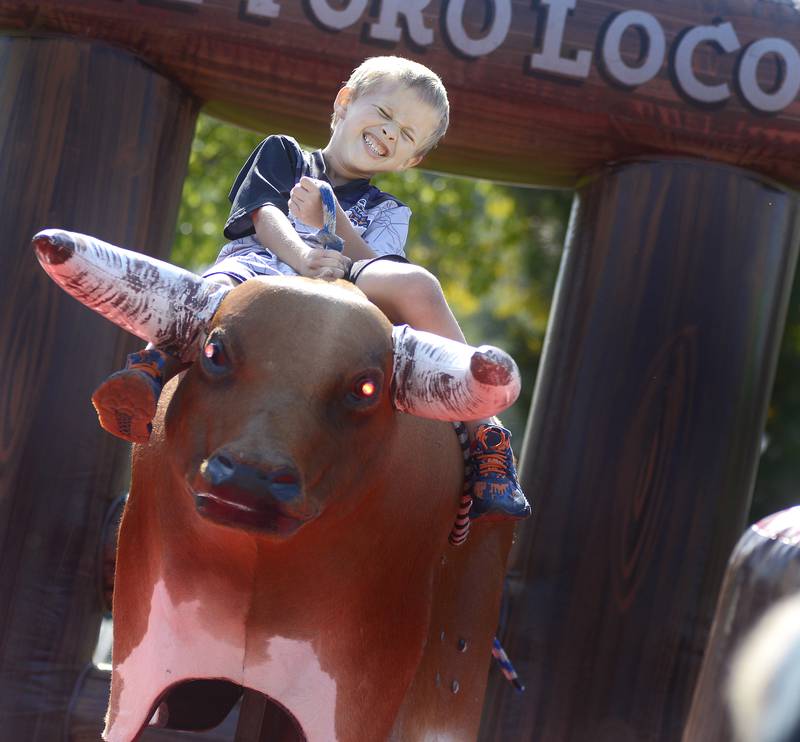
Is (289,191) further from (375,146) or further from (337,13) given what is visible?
(337,13)

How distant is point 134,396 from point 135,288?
17 centimetres

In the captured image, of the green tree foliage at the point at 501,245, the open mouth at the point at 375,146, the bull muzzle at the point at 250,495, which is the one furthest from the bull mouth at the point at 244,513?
the green tree foliage at the point at 501,245

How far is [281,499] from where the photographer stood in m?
1.80

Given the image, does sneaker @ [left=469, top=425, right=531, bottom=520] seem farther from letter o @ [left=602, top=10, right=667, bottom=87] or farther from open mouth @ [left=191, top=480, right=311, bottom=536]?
letter o @ [left=602, top=10, right=667, bottom=87]

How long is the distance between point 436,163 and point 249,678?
2.22 metres

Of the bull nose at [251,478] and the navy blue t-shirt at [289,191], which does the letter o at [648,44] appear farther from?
the bull nose at [251,478]

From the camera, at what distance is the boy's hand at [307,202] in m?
2.29

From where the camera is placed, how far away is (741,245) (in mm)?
3701

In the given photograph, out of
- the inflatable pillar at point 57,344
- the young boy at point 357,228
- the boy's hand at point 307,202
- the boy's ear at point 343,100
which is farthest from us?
the inflatable pillar at point 57,344

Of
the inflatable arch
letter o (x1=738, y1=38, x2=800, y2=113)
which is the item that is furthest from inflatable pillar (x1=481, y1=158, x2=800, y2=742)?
letter o (x1=738, y1=38, x2=800, y2=113)

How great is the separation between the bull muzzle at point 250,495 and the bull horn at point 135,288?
300 mm

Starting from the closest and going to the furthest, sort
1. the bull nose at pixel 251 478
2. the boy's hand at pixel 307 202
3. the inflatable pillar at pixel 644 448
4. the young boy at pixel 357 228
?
1. the bull nose at pixel 251 478
2. the young boy at pixel 357 228
3. the boy's hand at pixel 307 202
4. the inflatable pillar at pixel 644 448

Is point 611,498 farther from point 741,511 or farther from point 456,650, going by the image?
point 456,650

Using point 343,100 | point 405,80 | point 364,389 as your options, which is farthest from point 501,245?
point 364,389
